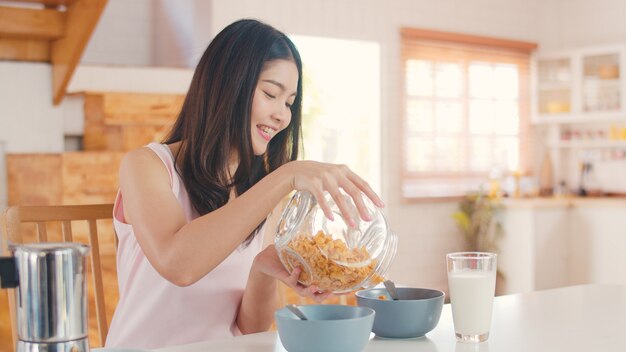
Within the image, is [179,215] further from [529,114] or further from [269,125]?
[529,114]

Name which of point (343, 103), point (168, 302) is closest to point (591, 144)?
point (343, 103)

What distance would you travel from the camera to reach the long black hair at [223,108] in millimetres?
1707

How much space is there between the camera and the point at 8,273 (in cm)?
87

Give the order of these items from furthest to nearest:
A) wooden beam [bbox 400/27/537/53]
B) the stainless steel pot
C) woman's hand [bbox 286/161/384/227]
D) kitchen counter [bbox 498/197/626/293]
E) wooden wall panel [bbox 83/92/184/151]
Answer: wooden beam [bbox 400/27/537/53] < kitchen counter [bbox 498/197/626/293] < wooden wall panel [bbox 83/92/184/151] < woman's hand [bbox 286/161/384/227] < the stainless steel pot

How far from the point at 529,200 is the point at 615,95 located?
98 centimetres

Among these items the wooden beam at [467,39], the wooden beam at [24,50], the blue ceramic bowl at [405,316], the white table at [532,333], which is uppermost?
the wooden beam at [467,39]

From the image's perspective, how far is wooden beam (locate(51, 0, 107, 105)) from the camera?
Result: 3705mm

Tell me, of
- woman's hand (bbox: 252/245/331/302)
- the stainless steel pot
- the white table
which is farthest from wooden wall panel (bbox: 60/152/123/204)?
the stainless steel pot

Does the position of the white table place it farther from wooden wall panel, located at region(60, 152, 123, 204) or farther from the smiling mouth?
wooden wall panel, located at region(60, 152, 123, 204)

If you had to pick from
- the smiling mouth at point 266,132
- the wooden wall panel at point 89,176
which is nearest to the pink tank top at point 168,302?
the smiling mouth at point 266,132

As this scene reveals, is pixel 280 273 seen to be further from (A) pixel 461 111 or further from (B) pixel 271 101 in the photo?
(A) pixel 461 111

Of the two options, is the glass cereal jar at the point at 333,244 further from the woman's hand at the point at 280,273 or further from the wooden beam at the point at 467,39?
the wooden beam at the point at 467,39

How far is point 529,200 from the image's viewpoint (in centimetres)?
578

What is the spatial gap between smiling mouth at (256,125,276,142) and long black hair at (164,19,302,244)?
0.03 m
